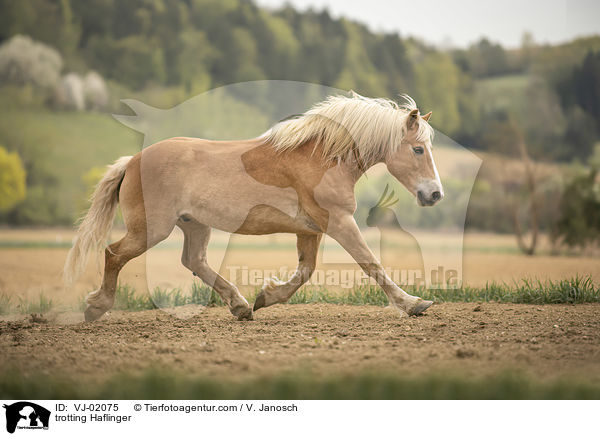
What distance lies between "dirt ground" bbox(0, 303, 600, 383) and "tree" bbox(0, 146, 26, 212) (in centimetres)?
1658

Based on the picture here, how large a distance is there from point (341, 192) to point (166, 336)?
1.83m

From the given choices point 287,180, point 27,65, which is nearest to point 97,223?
point 287,180

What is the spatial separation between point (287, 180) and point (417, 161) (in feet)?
3.70

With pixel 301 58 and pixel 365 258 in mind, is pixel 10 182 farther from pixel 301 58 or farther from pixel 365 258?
pixel 365 258

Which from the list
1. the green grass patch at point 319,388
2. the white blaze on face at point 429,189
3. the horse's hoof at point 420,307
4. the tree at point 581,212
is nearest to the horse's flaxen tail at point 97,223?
the green grass patch at point 319,388

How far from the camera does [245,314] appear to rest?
501 cm

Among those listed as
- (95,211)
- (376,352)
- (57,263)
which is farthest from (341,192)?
(57,263)

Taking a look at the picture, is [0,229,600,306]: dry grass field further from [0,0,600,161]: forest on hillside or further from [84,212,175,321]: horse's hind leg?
[0,0,600,161]: forest on hillside

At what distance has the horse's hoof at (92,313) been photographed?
492 cm

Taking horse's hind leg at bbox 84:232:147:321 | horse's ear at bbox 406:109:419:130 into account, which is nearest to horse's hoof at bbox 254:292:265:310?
horse's hind leg at bbox 84:232:147:321

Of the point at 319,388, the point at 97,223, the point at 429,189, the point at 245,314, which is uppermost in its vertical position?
the point at 429,189

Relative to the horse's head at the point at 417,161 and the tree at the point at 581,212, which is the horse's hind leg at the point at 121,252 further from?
the tree at the point at 581,212
